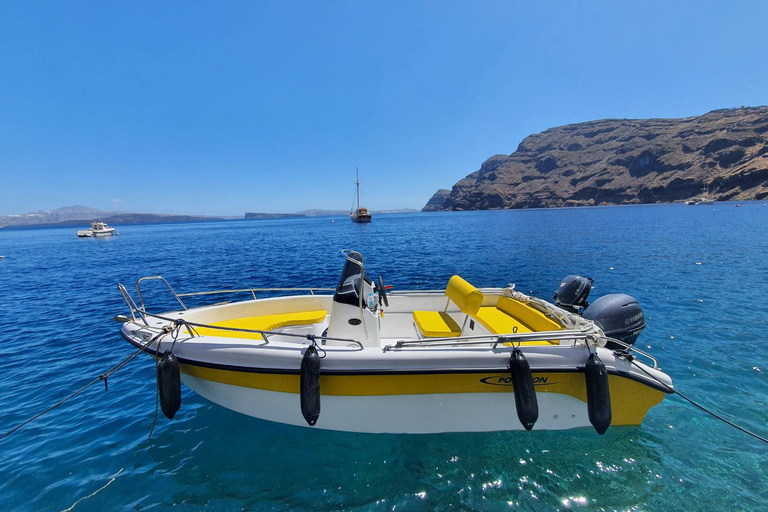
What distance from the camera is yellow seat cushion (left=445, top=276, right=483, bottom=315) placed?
4.68 metres

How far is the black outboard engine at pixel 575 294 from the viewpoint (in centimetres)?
543

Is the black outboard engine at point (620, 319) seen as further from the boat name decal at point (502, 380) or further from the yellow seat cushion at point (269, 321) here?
the yellow seat cushion at point (269, 321)

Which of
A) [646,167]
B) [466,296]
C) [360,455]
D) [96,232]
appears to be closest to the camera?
[360,455]

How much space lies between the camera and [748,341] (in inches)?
264

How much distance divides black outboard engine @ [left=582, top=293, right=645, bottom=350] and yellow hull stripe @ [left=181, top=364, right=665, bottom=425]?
895 mm

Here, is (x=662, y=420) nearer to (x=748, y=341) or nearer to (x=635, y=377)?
(x=635, y=377)

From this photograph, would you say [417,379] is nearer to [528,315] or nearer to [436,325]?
[436,325]

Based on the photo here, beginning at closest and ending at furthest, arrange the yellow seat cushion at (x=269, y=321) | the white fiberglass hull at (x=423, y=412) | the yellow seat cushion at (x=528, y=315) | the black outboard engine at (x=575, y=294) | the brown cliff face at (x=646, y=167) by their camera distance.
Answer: the white fiberglass hull at (x=423, y=412), the yellow seat cushion at (x=528, y=315), the yellow seat cushion at (x=269, y=321), the black outboard engine at (x=575, y=294), the brown cliff face at (x=646, y=167)

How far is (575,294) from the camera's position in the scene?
17.9 ft

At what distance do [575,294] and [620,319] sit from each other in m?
0.85

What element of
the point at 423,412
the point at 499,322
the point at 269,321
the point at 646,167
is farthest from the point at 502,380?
the point at 646,167

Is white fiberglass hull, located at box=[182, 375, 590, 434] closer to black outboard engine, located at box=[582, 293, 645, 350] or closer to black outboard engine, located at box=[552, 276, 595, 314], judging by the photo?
black outboard engine, located at box=[582, 293, 645, 350]

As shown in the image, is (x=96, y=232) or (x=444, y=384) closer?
(x=444, y=384)

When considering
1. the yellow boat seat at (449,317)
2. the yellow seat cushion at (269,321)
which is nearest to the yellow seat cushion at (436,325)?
the yellow boat seat at (449,317)
